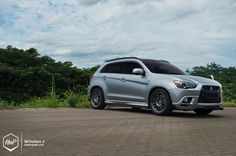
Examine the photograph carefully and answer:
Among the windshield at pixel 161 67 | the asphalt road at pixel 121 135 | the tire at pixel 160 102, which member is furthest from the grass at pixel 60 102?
the asphalt road at pixel 121 135

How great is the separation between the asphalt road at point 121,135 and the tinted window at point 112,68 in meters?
3.28

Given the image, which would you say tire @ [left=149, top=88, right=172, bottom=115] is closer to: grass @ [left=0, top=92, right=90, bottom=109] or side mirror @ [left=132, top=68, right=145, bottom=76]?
side mirror @ [left=132, top=68, right=145, bottom=76]

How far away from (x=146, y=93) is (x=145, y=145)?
6.67 metres

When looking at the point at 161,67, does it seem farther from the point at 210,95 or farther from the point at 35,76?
the point at 35,76

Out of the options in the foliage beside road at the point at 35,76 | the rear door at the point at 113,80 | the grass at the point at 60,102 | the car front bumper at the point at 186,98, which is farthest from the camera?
the foliage beside road at the point at 35,76

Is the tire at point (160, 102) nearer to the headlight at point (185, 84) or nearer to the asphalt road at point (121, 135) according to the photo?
the headlight at point (185, 84)

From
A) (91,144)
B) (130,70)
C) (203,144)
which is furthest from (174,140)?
(130,70)

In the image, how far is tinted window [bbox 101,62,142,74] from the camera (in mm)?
16303

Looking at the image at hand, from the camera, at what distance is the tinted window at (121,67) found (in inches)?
642

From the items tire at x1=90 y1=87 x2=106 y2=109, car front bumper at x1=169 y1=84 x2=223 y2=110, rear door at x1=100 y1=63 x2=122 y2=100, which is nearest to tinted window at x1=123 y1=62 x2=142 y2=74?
rear door at x1=100 y1=63 x2=122 y2=100

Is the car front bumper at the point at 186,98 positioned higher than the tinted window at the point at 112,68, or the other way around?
the tinted window at the point at 112,68

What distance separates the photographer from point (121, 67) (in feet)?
55.0

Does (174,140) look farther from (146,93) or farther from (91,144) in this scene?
(146,93)

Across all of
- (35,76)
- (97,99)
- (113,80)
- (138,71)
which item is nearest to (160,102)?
(138,71)
